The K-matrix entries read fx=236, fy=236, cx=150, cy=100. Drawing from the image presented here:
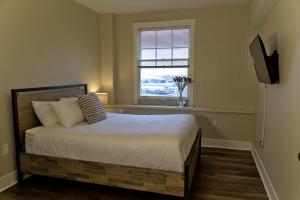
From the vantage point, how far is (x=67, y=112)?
3.11m

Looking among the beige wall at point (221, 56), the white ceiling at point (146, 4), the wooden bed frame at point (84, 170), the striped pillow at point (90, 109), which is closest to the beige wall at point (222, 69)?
the beige wall at point (221, 56)

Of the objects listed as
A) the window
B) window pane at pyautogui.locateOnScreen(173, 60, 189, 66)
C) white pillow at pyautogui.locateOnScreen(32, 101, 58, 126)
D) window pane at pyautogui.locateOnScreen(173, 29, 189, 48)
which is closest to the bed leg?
white pillow at pyautogui.locateOnScreen(32, 101, 58, 126)

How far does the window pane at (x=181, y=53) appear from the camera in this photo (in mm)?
4591

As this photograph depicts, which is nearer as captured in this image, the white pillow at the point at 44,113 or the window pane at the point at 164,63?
the white pillow at the point at 44,113

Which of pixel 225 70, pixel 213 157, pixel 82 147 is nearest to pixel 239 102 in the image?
pixel 225 70

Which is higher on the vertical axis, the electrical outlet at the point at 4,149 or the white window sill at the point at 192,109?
the white window sill at the point at 192,109

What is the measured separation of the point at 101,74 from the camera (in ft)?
16.2

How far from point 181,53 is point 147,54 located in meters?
0.70

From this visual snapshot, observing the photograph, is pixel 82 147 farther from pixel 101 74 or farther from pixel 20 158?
pixel 101 74

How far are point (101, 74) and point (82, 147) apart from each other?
255 centimetres

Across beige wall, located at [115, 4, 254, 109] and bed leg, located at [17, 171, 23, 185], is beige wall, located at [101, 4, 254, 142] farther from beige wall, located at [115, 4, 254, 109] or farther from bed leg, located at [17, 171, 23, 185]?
bed leg, located at [17, 171, 23, 185]

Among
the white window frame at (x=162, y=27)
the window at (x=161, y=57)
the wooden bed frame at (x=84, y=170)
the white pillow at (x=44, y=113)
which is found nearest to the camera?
the wooden bed frame at (x=84, y=170)

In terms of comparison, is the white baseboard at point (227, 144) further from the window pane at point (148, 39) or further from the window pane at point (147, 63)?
the window pane at point (148, 39)

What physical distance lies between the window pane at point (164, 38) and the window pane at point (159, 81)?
0.48 m
